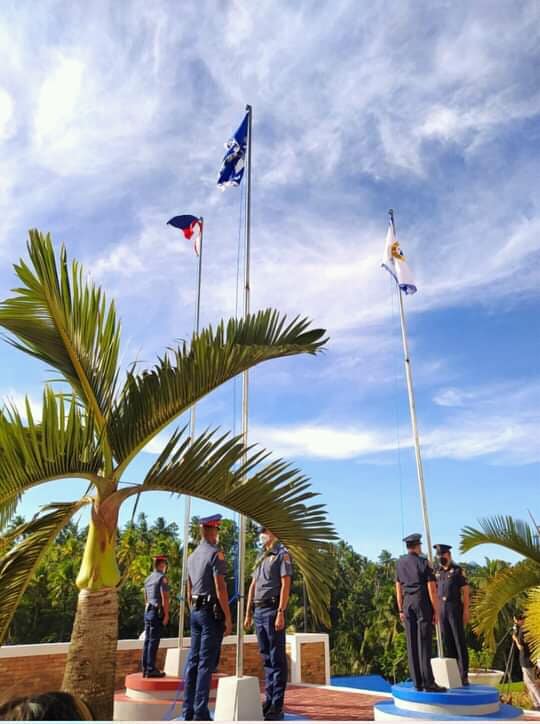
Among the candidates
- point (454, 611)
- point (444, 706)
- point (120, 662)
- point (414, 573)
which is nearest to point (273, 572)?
point (414, 573)

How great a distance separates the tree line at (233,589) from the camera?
35656 millimetres

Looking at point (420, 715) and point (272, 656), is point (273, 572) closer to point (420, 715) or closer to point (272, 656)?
point (272, 656)

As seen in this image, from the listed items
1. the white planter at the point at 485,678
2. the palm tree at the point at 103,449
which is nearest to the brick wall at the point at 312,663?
the white planter at the point at 485,678

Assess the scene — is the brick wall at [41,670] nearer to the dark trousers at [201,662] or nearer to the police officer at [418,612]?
the dark trousers at [201,662]

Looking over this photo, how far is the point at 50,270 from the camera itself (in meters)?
4.73

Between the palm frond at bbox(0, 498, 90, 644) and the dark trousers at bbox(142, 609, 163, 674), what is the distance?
→ 460 cm

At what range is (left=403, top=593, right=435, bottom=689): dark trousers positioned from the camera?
6820 millimetres

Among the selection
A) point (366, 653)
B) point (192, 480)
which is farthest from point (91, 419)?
point (366, 653)

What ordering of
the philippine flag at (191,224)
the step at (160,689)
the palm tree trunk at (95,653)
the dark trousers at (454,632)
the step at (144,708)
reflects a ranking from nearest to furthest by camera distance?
1. the palm tree trunk at (95,653)
2. the step at (144,708)
3. the step at (160,689)
4. the dark trousers at (454,632)
5. the philippine flag at (191,224)

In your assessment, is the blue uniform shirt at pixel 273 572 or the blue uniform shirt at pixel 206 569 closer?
the blue uniform shirt at pixel 206 569

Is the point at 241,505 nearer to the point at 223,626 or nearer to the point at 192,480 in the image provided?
the point at 192,480

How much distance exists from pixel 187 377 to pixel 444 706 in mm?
4548

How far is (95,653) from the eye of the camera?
169 inches

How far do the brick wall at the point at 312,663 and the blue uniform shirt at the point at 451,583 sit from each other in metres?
4.34
